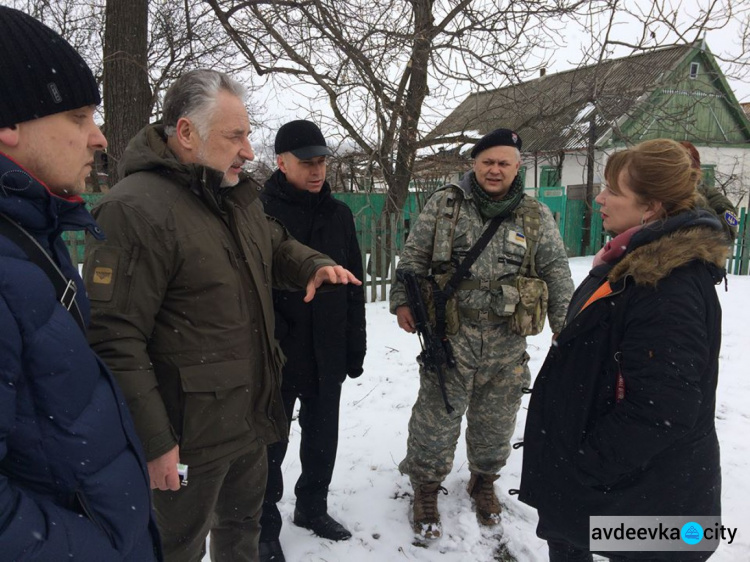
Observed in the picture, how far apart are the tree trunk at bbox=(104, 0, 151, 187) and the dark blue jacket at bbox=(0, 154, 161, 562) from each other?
416cm

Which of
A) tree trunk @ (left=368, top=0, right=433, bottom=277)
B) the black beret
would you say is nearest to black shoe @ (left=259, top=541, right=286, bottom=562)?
the black beret

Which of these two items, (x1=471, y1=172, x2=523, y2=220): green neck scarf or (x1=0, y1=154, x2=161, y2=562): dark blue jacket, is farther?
(x1=471, y1=172, x2=523, y2=220): green neck scarf

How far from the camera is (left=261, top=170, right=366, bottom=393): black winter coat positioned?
92.4 inches

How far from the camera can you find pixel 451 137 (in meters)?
6.30

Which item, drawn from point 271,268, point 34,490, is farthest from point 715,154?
point 34,490

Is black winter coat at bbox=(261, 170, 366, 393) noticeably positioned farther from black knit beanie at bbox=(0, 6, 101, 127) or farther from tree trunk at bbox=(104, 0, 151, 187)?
tree trunk at bbox=(104, 0, 151, 187)

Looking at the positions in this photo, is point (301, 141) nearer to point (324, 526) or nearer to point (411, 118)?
point (324, 526)

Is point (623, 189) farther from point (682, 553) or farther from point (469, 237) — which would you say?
point (682, 553)

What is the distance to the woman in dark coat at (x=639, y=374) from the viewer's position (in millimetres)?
1421

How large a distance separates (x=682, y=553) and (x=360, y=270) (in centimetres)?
185

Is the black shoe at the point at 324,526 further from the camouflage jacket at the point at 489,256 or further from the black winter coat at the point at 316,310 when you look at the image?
the camouflage jacket at the point at 489,256

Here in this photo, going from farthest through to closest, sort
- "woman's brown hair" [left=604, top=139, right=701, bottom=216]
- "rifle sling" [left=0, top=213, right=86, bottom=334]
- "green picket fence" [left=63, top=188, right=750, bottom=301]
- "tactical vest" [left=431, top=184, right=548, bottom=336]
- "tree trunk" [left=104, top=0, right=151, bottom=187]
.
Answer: "green picket fence" [left=63, top=188, right=750, bottom=301] → "tree trunk" [left=104, top=0, right=151, bottom=187] → "tactical vest" [left=431, top=184, right=548, bottom=336] → "woman's brown hair" [left=604, top=139, right=701, bottom=216] → "rifle sling" [left=0, top=213, right=86, bottom=334]

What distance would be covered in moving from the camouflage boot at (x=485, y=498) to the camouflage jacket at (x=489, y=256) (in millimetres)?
962

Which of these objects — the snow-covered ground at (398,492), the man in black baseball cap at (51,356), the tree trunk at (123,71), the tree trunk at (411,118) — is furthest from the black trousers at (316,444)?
the tree trunk at (411,118)
